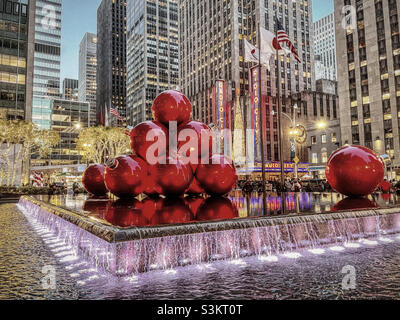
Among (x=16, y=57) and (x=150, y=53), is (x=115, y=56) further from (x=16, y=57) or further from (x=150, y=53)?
(x=16, y=57)

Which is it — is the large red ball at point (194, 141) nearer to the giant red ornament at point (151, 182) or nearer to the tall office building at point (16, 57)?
the giant red ornament at point (151, 182)

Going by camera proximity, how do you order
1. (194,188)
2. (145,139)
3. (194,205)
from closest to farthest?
1. (194,205)
2. (145,139)
3. (194,188)

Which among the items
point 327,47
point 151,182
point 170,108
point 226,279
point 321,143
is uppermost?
point 327,47

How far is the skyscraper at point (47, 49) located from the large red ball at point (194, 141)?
128868 millimetres

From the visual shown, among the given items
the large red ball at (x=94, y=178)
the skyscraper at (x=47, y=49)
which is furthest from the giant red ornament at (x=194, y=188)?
the skyscraper at (x=47, y=49)

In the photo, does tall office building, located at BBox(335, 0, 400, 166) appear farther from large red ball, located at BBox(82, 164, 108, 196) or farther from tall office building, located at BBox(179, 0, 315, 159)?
large red ball, located at BBox(82, 164, 108, 196)

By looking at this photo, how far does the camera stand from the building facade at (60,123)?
340ft

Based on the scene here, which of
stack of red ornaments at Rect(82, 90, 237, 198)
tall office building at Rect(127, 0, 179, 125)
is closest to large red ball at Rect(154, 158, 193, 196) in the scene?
stack of red ornaments at Rect(82, 90, 237, 198)

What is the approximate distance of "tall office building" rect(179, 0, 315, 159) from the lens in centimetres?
8494

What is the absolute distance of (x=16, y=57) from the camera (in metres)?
53.0

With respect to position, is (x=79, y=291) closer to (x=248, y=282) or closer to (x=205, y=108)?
(x=248, y=282)

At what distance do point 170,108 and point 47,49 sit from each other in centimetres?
13332

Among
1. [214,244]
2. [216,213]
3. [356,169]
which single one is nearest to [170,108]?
[216,213]
